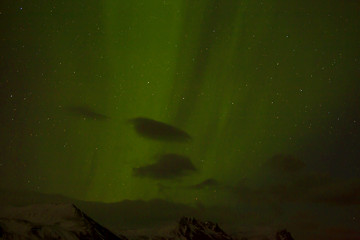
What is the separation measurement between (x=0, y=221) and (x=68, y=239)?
99.5 ft

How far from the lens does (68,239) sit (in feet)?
636

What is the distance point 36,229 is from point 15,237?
1664cm

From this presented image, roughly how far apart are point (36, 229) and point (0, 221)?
15.6 m

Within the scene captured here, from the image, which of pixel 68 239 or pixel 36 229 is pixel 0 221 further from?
pixel 68 239

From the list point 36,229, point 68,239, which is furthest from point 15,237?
point 68,239

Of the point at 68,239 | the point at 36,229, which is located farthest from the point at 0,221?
the point at 68,239

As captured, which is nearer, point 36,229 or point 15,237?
point 15,237

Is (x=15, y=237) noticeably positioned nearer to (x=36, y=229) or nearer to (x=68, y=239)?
(x=36, y=229)

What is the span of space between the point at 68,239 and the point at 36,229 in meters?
16.1

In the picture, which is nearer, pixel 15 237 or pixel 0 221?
pixel 15 237

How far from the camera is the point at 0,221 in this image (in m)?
184

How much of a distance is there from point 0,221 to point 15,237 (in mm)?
19660

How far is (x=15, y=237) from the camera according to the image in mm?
168625
